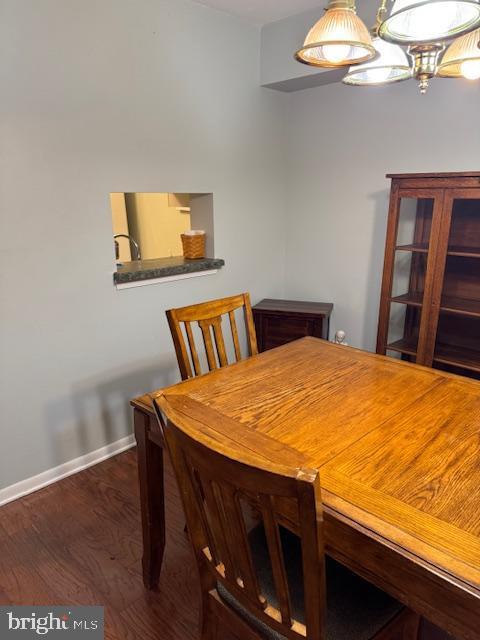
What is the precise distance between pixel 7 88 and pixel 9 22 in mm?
252

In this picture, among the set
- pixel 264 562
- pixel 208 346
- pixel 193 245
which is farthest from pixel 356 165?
pixel 264 562

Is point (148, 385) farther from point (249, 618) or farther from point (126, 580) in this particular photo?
point (249, 618)

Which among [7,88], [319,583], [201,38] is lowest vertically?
[319,583]

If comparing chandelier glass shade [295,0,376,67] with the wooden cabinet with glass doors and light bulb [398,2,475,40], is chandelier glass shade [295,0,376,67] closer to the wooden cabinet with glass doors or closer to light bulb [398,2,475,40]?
light bulb [398,2,475,40]

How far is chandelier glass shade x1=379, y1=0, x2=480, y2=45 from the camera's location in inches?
39.8

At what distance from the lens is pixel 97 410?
241 cm

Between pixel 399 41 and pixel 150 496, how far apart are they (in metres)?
1.54

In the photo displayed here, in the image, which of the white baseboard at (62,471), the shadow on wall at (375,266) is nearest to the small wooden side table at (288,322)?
the shadow on wall at (375,266)

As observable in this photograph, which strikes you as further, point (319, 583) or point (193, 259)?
point (193, 259)

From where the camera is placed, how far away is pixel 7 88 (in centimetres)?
183

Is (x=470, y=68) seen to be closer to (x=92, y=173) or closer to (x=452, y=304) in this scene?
(x=452, y=304)

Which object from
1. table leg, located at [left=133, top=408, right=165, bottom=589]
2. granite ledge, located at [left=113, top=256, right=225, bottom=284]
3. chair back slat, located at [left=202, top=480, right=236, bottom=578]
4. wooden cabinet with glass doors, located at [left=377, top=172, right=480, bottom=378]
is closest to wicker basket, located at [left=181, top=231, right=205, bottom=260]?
granite ledge, located at [left=113, top=256, right=225, bottom=284]

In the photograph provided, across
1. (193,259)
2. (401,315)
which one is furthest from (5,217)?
(401,315)

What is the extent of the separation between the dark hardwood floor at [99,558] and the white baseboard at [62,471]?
4 centimetres
